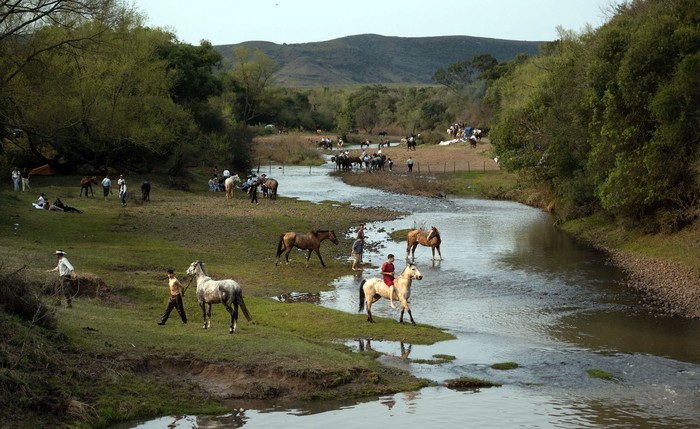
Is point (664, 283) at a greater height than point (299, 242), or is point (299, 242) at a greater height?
point (299, 242)

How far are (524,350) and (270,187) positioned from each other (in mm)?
35754

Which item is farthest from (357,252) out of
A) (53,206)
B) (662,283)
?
(53,206)

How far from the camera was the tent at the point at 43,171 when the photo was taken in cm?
6097

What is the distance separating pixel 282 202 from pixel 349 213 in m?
5.69

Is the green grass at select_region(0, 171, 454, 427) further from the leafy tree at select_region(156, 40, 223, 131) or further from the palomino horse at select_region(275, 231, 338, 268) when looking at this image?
the leafy tree at select_region(156, 40, 223, 131)

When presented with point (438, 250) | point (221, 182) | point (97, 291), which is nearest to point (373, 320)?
point (97, 291)

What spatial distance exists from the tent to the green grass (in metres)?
16.4

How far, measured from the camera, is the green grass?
1848 cm

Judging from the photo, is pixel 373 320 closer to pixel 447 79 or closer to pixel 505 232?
pixel 505 232

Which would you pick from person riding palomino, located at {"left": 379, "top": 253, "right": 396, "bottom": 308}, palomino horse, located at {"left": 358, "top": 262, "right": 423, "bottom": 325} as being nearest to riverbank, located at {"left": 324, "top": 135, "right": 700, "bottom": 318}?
palomino horse, located at {"left": 358, "top": 262, "right": 423, "bottom": 325}

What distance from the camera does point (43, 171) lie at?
6128cm

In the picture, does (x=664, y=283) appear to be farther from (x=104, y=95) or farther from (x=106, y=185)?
(x=104, y=95)

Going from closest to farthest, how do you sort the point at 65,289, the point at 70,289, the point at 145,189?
1. the point at 65,289
2. the point at 70,289
3. the point at 145,189

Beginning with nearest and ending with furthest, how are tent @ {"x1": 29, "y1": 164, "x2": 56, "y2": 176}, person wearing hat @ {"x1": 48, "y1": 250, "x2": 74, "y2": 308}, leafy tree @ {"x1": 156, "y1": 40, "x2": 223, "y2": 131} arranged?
person wearing hat @ {"x1": 48, "y1": 250, "x2": 74, "y2": 308} → tent @ {"x1": 29, "y1": 164, "x2": 56, "y2": 176} → leafy tree @ {"x1": 156, "y1": 40, "x2": 223, "y2": 131}
